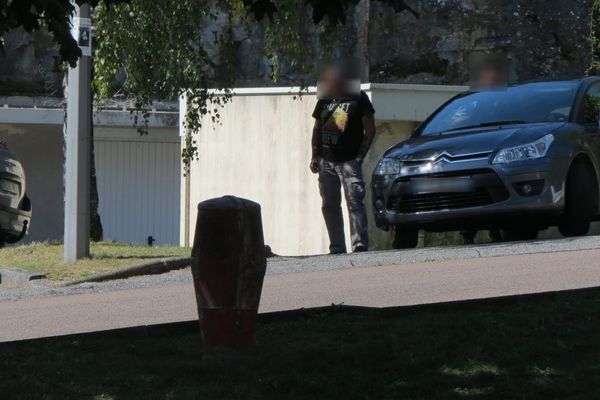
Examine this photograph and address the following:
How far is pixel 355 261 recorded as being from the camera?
11.1 meters

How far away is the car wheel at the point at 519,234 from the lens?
1273 cm

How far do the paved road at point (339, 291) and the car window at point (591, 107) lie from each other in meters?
1.94

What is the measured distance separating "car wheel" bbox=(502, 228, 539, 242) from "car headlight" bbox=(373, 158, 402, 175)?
5.63 ft

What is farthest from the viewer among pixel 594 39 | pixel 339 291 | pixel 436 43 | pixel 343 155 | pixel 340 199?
pixel 436 43

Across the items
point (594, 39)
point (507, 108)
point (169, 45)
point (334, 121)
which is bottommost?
point (334, 121)

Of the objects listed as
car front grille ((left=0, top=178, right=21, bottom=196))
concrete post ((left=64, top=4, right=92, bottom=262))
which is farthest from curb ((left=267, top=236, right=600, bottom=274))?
car front grille ((left=0, top=178, right=21, bottom=196))

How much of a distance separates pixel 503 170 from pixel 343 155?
2.15 meters

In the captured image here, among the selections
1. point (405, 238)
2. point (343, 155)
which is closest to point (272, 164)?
point (343, 155)

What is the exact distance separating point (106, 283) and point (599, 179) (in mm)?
4952

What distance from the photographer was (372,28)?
31438 millimetres

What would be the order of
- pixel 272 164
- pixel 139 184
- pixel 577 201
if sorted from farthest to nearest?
pixel 139 184 → pixel 272 164 → pixel 577 201

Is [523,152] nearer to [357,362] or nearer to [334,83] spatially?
[334,83]

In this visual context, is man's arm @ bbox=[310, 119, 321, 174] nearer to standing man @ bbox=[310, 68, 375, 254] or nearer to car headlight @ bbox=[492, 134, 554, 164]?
standing man @ bbox=[310, 68, 375, 254]

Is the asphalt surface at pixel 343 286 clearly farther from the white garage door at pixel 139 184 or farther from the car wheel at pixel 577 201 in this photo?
the white garage door at pixel 139 184
